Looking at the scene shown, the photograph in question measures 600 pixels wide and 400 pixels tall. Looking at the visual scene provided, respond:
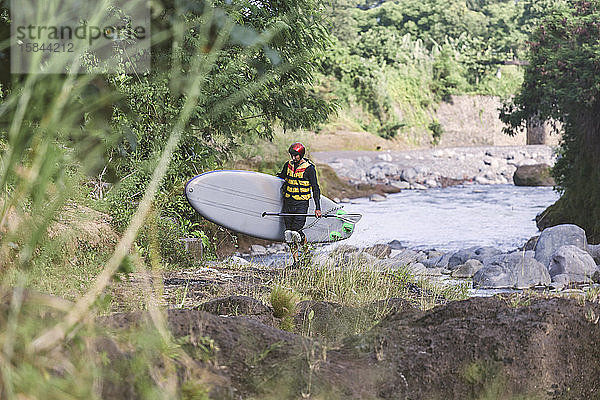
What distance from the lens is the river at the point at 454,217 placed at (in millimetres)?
11953

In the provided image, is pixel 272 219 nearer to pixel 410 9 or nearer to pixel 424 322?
pixel 424 322

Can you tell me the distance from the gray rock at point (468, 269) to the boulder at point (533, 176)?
46.9 ft

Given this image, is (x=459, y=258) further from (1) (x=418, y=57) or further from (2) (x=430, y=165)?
(1) (x=418, y=57)

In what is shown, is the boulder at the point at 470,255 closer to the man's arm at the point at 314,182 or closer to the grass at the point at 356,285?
the man's arm at the point at 314,182

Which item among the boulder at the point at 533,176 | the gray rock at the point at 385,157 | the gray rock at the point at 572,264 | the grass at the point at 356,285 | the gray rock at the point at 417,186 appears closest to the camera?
the grass at the point at 356,285

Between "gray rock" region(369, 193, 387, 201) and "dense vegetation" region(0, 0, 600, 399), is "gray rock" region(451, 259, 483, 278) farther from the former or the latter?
"gray rock" region(369, 193, 387, 201)

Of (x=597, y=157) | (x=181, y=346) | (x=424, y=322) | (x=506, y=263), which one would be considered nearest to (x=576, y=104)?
(x=597, y=157)

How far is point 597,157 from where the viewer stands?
1139cm

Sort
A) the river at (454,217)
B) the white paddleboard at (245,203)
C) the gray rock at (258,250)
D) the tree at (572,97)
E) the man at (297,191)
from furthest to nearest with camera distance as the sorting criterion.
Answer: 1. the river at (454,217)
2. the tree at (572,97)
3. the gray rock at (258,250)
4. the white paddleboard at (245,203)
5. the man at (297,191)

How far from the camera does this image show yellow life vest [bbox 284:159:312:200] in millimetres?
6371

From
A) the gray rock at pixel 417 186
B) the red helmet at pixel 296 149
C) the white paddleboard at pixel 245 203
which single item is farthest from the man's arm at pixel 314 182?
the gray rock at pixel 417 186

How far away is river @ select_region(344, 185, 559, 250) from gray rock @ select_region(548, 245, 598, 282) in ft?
7.37

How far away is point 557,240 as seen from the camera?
875 cm

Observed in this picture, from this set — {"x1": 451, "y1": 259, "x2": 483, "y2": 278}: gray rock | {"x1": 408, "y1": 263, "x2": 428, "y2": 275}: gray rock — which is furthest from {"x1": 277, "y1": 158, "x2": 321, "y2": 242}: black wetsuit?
{"x1": 451, "y1": 259, "x2": 483, "y2": 278}: gray rock
